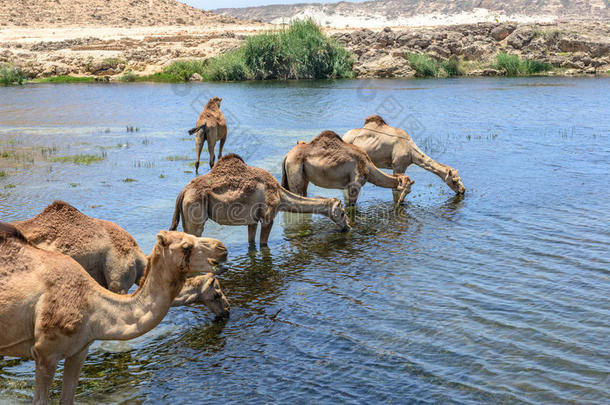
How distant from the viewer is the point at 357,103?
32375 millimetres

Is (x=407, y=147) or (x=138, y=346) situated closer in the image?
(x=138, y=346)

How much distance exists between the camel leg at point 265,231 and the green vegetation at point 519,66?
40.3 meters

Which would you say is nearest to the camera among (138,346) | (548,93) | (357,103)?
(138,346)

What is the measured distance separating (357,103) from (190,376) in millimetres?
26312

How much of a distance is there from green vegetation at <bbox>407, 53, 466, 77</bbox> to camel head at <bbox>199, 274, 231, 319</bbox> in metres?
42.1

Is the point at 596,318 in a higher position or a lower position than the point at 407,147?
lower

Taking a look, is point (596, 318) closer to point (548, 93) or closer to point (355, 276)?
point (355, 276)

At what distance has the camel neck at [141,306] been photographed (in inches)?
217

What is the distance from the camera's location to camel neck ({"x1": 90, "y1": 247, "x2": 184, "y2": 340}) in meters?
5.52

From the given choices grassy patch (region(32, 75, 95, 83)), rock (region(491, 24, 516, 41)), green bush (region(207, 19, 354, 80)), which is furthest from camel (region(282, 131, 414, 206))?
rock (region(491, 24, 516, 41))

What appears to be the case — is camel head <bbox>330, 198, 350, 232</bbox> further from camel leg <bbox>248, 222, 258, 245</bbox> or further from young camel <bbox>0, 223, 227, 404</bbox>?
young camel <bbox>0, 223, 227, 404</bbox>

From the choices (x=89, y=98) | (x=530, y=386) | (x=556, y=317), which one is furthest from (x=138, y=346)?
(x=89, y=98)

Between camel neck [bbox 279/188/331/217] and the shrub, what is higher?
the shrub

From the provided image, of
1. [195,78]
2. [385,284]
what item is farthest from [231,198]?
[195,78]
